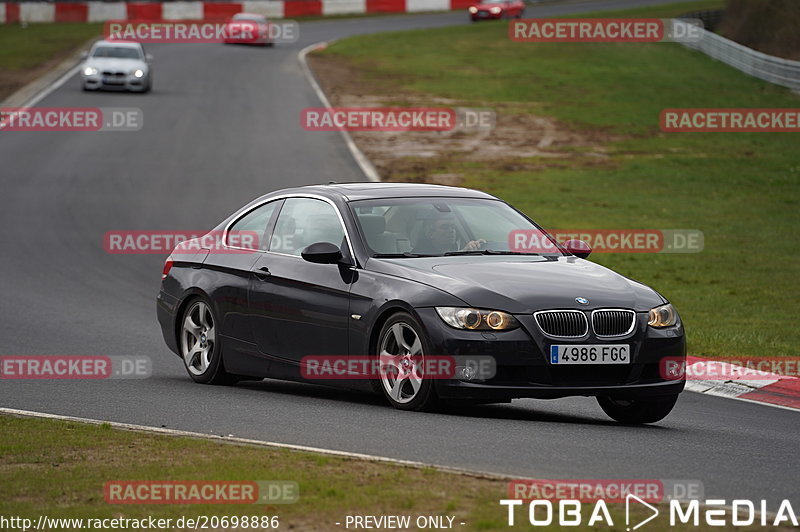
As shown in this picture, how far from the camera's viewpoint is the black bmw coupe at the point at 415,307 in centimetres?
902

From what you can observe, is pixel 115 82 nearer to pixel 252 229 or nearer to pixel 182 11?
pixel 182 11

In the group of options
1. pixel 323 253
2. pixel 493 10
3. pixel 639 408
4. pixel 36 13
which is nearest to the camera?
pixel 639 408

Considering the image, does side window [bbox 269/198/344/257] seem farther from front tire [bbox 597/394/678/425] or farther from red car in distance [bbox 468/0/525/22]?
red car in distance [bbox 468/0/525/22]

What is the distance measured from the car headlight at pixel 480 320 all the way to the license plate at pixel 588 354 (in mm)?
322

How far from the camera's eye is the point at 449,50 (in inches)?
2127

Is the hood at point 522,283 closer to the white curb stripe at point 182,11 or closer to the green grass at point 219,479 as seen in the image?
the green grass at point 219,479

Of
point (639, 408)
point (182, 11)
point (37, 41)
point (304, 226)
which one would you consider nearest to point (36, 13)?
point (182, 11)

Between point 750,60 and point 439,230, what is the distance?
1618 inches

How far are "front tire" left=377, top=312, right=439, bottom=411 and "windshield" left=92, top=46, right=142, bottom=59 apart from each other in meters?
33.1

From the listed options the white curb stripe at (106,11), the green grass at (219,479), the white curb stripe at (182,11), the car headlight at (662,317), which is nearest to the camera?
the green grass at (219,479)

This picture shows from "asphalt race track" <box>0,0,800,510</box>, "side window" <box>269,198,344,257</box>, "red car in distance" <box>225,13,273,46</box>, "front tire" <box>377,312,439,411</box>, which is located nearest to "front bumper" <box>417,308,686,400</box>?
"front tire" <box>377,312,439,411</box>

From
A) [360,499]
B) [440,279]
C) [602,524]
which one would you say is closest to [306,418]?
[440,279]

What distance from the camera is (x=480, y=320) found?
29.5 ft

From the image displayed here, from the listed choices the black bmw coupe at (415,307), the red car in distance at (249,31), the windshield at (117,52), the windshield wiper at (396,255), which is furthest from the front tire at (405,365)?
the red car in distance at (249,31)
